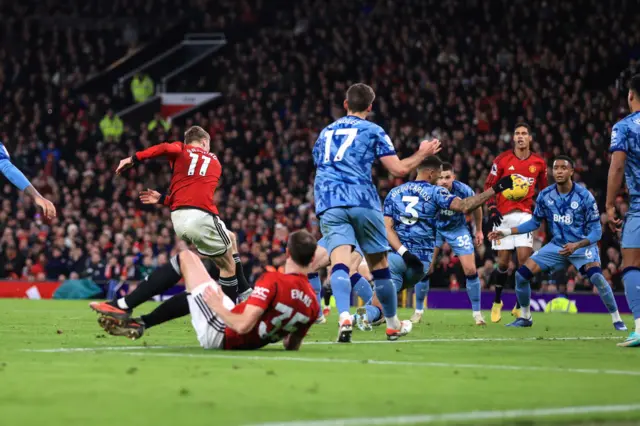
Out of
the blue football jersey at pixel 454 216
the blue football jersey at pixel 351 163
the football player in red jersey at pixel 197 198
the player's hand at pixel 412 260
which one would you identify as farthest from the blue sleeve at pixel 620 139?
the blue football jersey at pixel 454 216

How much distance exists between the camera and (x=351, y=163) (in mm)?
10344

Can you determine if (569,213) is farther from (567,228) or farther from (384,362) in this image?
(384,362)

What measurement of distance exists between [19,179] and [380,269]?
3724 millimetres

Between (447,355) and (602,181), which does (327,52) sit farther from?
(447,355)

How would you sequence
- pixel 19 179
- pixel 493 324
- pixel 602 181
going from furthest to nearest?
pixel 602 181
pixel 493 324
pixel 19 179

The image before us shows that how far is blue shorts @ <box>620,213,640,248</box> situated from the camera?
9.90 m

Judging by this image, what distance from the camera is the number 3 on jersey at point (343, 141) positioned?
34.0 feet

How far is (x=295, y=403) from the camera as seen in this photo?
18.7 feet

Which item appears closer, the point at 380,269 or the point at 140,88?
the point at 380,269

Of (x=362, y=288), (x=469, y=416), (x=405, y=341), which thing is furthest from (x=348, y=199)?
(x=469, y=416)

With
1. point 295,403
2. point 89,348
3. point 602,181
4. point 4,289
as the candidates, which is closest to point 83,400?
point 295,403

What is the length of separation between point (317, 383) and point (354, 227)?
3890 mm

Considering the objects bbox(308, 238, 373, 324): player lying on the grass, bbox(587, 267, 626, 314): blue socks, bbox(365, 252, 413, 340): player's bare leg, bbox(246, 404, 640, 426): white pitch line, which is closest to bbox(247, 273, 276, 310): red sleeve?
bbox(365, 252, 413, 340): player's bare leg

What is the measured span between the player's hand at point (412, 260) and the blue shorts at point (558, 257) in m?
1.69
